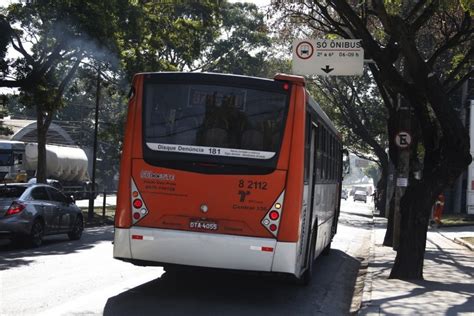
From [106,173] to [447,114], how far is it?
235ft

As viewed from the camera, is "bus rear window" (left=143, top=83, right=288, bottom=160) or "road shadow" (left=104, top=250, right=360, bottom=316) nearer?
"road shadow" (left=104, top=250, right=360, bottom=316)

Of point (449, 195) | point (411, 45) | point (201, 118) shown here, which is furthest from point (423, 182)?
point (449, 195)

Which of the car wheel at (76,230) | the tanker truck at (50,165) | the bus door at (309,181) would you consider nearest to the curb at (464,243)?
the bus door at (309,181)

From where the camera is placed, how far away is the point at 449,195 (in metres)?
44.8

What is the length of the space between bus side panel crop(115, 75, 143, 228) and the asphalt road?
117 centimetres

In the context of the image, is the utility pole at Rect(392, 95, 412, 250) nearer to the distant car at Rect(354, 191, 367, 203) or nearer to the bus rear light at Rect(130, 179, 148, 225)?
the bus rear light at Rect(130, 179, 148, 225)

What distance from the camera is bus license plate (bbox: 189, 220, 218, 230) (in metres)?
8.91

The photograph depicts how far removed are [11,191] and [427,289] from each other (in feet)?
33.9

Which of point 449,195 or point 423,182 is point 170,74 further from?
point 449,195

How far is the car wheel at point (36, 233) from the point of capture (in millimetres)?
16473

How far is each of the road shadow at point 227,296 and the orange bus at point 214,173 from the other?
60 centimetres

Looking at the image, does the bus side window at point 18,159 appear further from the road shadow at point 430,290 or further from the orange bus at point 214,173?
the orange bus at point 214,173

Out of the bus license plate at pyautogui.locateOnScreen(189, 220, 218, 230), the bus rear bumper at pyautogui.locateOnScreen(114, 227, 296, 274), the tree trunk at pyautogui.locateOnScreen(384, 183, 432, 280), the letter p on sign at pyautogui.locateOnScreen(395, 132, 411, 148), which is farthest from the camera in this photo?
the letter p on sign at pyautogui.locateOnScreen(395, 132, 411, 148)

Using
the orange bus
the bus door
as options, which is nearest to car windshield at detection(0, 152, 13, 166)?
the bus door
